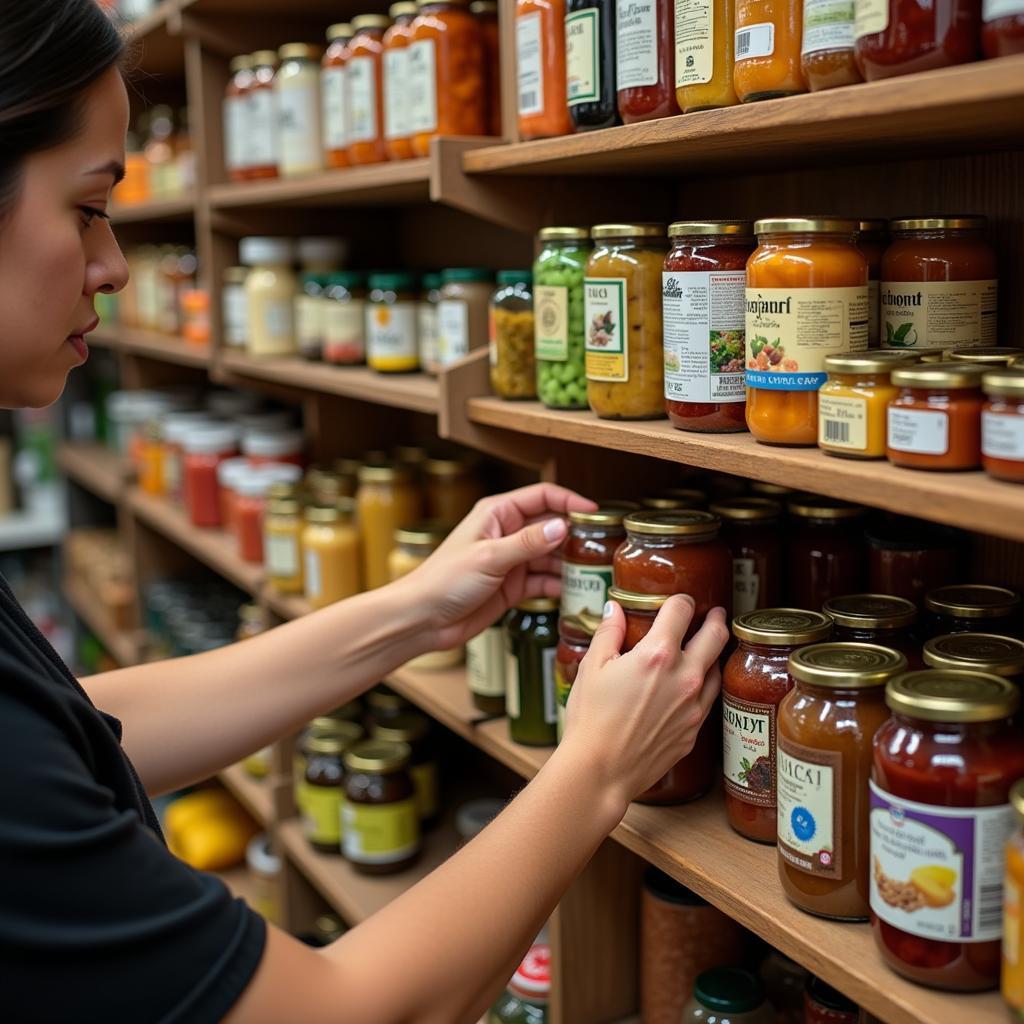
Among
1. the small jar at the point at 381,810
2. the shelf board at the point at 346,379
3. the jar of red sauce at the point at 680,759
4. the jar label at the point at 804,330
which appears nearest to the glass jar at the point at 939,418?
the jar label at the point at 804,330

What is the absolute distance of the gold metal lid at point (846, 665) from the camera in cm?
89

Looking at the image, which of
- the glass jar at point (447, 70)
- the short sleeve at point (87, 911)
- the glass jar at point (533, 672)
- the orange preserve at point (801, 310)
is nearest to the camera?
the short sleeve at point (87, 911)

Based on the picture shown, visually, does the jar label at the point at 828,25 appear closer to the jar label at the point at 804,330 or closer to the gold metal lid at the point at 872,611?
the jar label at the point at 804,330

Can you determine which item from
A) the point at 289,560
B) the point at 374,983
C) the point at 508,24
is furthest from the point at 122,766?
the point at 289,560

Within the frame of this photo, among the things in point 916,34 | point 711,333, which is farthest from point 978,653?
point 916,34

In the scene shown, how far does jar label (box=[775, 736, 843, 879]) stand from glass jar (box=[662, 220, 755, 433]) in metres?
0.29

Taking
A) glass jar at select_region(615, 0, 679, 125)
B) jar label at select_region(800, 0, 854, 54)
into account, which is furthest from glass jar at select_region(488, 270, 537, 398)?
jar label at select_region(800, 0, 854, 54)

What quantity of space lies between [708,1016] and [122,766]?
0.63m

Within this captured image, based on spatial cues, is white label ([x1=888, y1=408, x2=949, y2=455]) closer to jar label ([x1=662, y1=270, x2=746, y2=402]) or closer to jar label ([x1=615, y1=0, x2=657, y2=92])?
jar label ([x1=662, y1=270, x2=746, y2=402])

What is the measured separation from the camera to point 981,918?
793 mm

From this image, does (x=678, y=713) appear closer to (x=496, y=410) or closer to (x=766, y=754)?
(x=766, y=754)

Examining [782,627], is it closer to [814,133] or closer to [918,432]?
[918,432]

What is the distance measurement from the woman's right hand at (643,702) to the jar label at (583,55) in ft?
1.60

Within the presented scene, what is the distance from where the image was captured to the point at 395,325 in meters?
1.79
